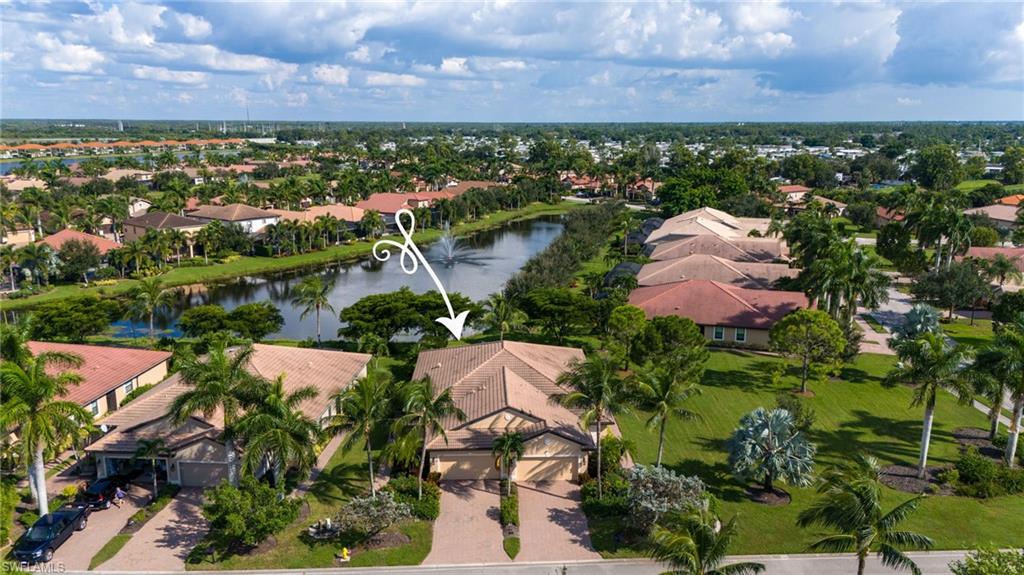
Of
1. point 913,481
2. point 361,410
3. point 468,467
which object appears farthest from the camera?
point 468,467

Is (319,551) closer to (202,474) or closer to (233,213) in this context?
(202,474)

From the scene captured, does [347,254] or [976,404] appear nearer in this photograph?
[976,404]

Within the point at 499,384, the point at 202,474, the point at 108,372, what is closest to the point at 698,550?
the point at 499,384

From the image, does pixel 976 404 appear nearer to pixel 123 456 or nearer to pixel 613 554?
pixel 613 554

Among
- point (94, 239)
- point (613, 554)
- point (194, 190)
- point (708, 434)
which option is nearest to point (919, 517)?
point (708, 434)

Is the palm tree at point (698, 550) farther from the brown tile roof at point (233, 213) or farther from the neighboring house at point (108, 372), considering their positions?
the brown tile roof at point (233, 213)

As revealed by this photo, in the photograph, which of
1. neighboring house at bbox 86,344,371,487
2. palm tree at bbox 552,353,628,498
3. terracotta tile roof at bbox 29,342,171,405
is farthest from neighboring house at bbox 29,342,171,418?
palm tree at bbox 552,353,628,498
